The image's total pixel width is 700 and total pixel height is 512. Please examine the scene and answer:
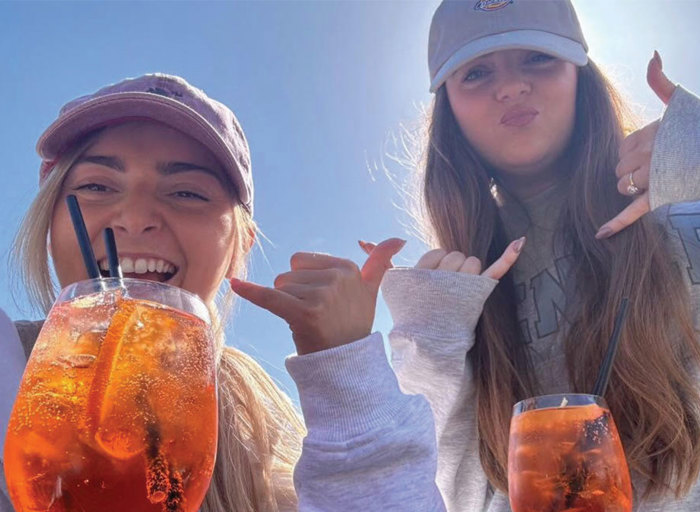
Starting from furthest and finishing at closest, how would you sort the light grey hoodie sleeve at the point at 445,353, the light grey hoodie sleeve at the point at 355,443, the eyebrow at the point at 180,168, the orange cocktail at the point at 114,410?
the light grey hoodie sleeve at the point at 445,353
the eyebrow at the point at 180,168
the light grey hoodie sleeve at the point at 355,443
the orange cocktail at the point at 114,410

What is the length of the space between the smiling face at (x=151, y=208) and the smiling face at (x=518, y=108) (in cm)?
112

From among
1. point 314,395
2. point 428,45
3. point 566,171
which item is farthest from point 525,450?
point 428,45

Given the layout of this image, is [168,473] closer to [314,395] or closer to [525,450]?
[314,395]

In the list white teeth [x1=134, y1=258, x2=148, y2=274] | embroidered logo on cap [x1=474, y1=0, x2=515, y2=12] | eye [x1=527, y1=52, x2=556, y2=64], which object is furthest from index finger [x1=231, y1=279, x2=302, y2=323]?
embroidered logo on cap [x1=474, y1=0, x2=515, y2=12]

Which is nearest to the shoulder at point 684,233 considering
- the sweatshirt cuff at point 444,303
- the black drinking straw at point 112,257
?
the sweatshirt cuff at point 444,303

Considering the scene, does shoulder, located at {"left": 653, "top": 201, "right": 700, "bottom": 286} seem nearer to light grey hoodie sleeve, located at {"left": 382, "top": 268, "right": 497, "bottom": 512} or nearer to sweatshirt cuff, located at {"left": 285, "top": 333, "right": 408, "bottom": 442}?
light grey hoodie sleeve, located at {"left": 382, "top": 268, "right": 497, "bottom": 512}

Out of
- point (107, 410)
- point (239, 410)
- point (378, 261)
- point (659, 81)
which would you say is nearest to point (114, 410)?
point (107, 410)

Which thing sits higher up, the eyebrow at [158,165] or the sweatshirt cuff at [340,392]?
the eyebrow at [158,165]

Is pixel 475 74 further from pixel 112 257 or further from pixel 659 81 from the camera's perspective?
pixel 112 257

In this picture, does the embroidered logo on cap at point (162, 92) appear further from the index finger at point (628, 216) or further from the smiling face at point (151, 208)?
the index finger at point (628, 216)

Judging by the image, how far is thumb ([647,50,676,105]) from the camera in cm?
235

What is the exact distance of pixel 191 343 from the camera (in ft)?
3.93

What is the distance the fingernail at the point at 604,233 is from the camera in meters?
2.41

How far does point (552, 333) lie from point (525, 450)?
0.82 m
